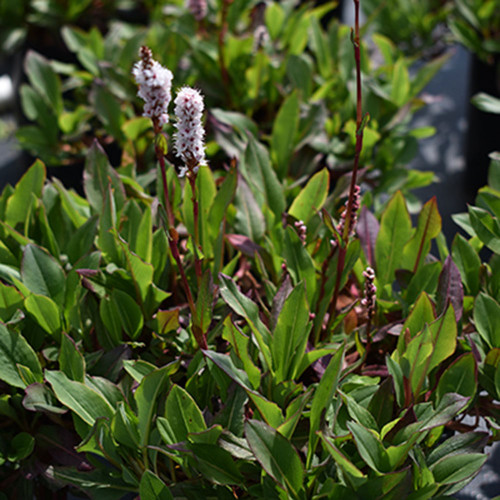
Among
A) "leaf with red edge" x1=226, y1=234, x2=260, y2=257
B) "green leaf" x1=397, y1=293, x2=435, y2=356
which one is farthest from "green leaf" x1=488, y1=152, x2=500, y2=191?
"leaf with red edge" x1=226, y1=234, x2=260, y2=257

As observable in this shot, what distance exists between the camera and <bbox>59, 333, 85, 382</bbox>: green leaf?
3.70ft

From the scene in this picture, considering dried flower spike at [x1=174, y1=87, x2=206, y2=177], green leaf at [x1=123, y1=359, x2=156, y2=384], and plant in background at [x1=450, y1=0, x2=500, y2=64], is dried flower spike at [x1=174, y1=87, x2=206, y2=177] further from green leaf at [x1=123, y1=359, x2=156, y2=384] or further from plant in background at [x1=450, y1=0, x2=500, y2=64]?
plant in background at [x1=450, y1=0, x2=500, y2=64]

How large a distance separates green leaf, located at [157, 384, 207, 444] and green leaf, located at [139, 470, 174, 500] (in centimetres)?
7

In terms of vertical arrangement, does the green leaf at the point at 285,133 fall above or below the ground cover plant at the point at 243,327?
above

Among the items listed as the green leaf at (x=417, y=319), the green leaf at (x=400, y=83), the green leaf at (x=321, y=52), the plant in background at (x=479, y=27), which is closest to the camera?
the green leaf at (x=417, y=319)

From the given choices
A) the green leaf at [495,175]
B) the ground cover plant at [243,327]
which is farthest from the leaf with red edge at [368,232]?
the green leaf at [495,175]

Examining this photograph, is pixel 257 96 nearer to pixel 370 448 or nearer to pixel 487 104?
pixel 487 104

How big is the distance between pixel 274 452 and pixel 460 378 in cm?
34

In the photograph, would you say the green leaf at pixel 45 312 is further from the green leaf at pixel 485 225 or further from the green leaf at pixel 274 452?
the green leaf at pixel 485 225

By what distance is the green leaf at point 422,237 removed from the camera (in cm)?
131

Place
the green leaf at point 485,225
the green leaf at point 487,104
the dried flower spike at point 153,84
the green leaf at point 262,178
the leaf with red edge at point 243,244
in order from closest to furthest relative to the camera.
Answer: the dried flower spike at point 153,84 < the green leaf at point 485,225 < the leaf with red edge at point 243,244 < the green leaf at point 262,178 < the green leaf at point 487,104

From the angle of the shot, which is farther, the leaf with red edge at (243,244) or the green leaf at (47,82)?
the green leaf at (47,82)

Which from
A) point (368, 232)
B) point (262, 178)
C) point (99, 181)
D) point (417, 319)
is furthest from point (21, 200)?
point (417, 319)

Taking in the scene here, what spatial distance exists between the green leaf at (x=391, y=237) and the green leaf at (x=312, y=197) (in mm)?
143
